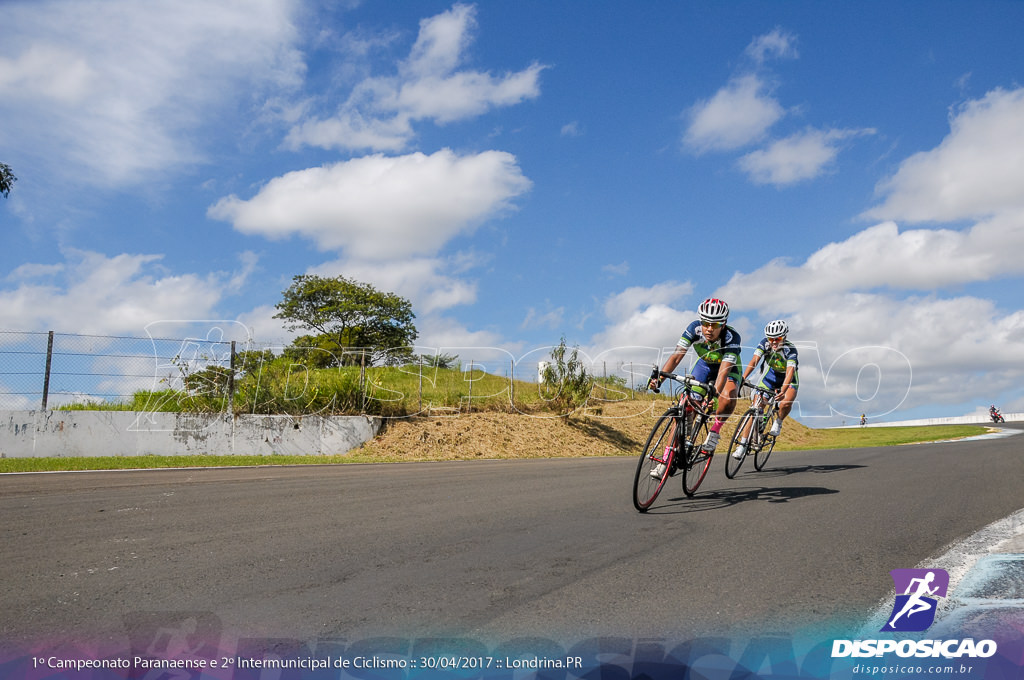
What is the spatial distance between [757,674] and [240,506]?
6.10 m

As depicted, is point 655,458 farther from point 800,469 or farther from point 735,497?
point 800,469

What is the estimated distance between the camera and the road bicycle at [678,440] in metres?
7.16

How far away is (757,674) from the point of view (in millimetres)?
2795

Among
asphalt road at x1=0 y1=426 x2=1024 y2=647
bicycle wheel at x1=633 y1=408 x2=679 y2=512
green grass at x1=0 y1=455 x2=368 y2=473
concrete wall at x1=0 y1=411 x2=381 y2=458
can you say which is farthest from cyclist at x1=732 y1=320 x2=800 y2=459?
concrete wall at x1=0 y1=411 x2=381 y2=458

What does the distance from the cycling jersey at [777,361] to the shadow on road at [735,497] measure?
306 centimetres

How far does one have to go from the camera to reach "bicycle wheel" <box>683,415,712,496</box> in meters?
7.61

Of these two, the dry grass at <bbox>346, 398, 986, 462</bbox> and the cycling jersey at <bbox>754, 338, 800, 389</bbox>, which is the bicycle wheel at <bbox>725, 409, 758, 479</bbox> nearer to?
the cycling jersey at <bbox>754, 338, 800, 389</bbox>

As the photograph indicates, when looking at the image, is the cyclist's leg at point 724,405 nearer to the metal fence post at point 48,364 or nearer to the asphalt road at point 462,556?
the asphalt road at point 462,556

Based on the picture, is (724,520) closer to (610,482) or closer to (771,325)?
(610,482)

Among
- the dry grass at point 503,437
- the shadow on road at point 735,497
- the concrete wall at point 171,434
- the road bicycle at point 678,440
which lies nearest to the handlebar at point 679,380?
the road bicycle at point 678,440

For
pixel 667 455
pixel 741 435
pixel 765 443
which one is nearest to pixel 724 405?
pixel 667 455

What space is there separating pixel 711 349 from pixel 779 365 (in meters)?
3.82

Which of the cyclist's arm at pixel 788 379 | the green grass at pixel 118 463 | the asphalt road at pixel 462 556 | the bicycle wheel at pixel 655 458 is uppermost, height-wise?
the cyclist's arm at pixel 788 379

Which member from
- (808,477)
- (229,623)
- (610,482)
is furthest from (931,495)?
(229,623)
